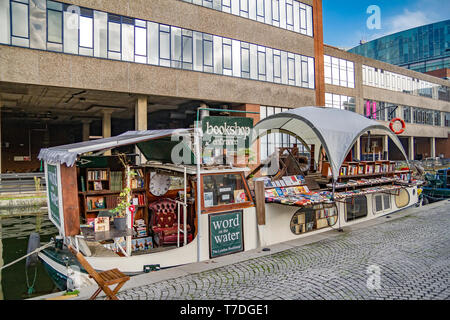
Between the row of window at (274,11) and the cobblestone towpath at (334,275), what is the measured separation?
→ 800 inches

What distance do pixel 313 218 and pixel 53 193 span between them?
7.25 meters

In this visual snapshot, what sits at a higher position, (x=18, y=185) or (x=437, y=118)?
(x=437, y=118)

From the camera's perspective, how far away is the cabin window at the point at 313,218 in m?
9.57

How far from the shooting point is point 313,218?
10.1 metres

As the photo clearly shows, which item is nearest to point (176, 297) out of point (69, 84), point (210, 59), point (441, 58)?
point (69, 84)

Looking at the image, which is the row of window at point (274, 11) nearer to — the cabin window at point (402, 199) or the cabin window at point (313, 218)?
the cabin window at point (402, 199)

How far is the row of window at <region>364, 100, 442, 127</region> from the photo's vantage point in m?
39.4

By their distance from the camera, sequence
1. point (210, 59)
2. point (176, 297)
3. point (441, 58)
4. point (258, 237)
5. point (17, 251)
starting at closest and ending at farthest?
1. point (176, 297)
2. point (258, 237)
3. point (17, 251)
4. point (210, 59)
5. point (441, 58)

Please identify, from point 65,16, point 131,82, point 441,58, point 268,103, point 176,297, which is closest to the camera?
point 176,297

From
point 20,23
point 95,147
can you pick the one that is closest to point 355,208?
point 95,147

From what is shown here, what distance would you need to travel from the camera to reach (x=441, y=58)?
263ft

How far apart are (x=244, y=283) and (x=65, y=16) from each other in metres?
18.4

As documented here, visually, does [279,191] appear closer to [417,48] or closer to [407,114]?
[407,114]
